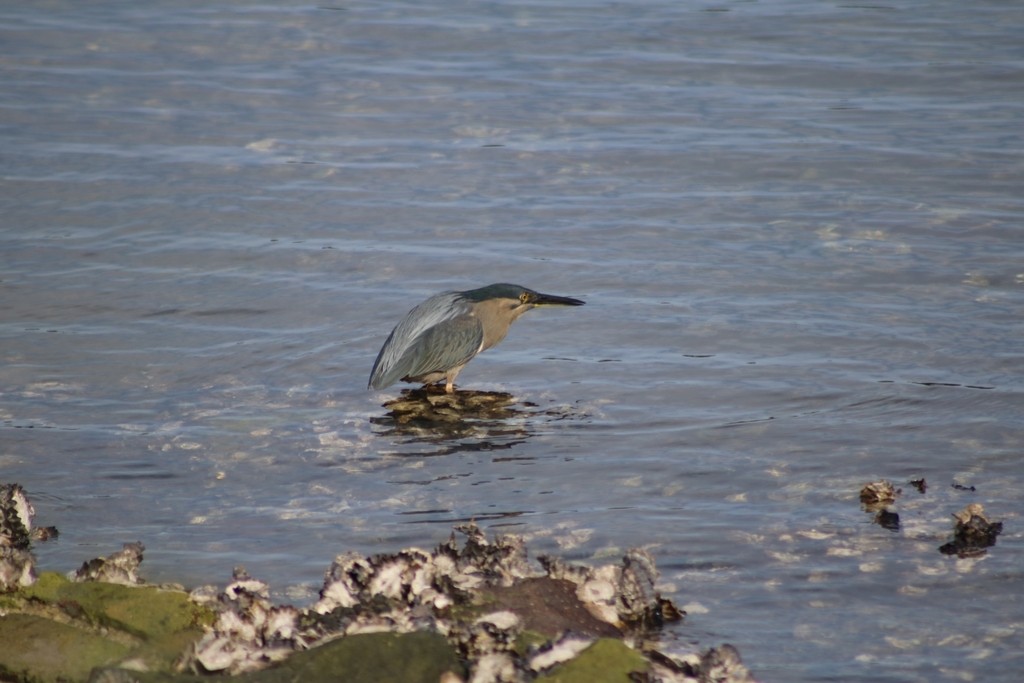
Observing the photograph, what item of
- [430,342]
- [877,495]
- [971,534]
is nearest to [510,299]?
[430,342]

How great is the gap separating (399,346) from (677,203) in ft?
13.1

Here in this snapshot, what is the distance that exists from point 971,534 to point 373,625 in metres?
2.70

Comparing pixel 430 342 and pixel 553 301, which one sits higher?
pixel 553 301

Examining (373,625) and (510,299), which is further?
(510,299)

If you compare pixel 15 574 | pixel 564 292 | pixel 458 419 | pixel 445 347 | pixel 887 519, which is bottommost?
pixel 887 519

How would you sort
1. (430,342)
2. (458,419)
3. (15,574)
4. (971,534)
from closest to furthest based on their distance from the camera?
(15,574) < (971,534) < (458,419) < (430,342)

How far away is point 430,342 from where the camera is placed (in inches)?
313

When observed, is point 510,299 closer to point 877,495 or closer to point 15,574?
point 877,495

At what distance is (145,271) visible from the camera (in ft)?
32.5

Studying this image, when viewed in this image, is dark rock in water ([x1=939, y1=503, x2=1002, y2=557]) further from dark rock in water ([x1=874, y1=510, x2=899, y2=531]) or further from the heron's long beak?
the heron's long beak

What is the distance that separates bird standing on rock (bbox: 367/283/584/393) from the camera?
7.86 meters

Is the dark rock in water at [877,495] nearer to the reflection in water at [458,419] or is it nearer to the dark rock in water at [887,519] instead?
the dark rock in water at [887,519]

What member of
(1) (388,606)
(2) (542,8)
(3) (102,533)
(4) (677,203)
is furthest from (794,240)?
(2) (542,8)

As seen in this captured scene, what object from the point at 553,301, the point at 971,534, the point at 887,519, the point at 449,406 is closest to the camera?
the point at 971,534
